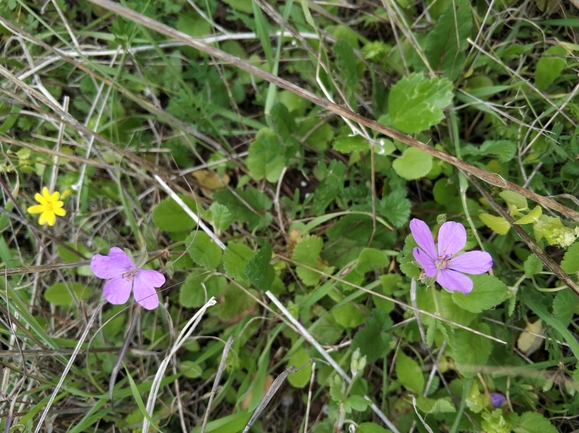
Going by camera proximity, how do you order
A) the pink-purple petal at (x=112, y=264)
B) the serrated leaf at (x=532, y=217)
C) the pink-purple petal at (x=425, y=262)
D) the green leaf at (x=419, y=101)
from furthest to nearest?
the green leaf at (x=419, y=101) < the pink-purple petal at (x=112, y=264) < the serrated leaf at (x=532, y=217) < the pink-purple petal at (x=425, y=262)

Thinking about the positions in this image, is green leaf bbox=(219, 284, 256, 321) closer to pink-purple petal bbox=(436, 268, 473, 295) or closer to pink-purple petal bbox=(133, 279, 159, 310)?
pink-purple petal bbox=(133, 279, 159, 310)

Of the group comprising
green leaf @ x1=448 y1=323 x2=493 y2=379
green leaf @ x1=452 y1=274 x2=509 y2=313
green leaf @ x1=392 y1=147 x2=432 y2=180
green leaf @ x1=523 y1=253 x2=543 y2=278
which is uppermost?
green leaf @ x1=392 y1=147 x2=432 y2=180

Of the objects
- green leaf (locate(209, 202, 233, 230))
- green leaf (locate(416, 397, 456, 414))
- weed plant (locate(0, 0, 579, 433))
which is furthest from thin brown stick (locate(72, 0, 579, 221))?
green leaf (locate(416, 397, 456, 414))

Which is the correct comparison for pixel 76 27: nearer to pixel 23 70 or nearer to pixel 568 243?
pixel 23 70

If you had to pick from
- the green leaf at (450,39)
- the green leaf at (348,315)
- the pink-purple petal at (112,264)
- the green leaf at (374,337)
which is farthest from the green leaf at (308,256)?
the green leaf at (450,39)

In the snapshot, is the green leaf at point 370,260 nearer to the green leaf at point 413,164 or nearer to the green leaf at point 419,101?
the green leaf at point 413,164

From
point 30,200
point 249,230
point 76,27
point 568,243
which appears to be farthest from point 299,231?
point 76,27
